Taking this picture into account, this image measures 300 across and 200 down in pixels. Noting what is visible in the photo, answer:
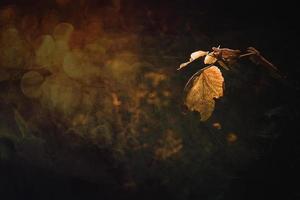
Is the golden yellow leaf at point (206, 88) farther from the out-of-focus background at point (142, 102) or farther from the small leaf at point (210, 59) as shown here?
the out-of-focus background at point (142, 102)

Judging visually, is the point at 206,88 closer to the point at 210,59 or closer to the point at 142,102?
the point at 210,59

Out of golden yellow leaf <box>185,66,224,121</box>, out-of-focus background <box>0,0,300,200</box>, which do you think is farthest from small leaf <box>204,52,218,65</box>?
out-of-focus background <box>0,0,300,200</box>

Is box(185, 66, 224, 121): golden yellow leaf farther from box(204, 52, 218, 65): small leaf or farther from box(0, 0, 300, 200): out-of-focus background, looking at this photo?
box(0, 0, 300, 200): out-of-focus background

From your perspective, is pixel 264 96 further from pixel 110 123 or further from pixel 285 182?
pixel 110 123

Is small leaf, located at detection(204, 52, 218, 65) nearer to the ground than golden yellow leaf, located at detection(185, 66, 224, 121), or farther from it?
farther from it

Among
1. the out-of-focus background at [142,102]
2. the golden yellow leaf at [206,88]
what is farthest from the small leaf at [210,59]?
the out-of-focus background at [142,102]

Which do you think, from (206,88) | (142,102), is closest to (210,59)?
(206,88)

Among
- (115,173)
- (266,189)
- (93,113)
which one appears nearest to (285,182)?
(266,189)
